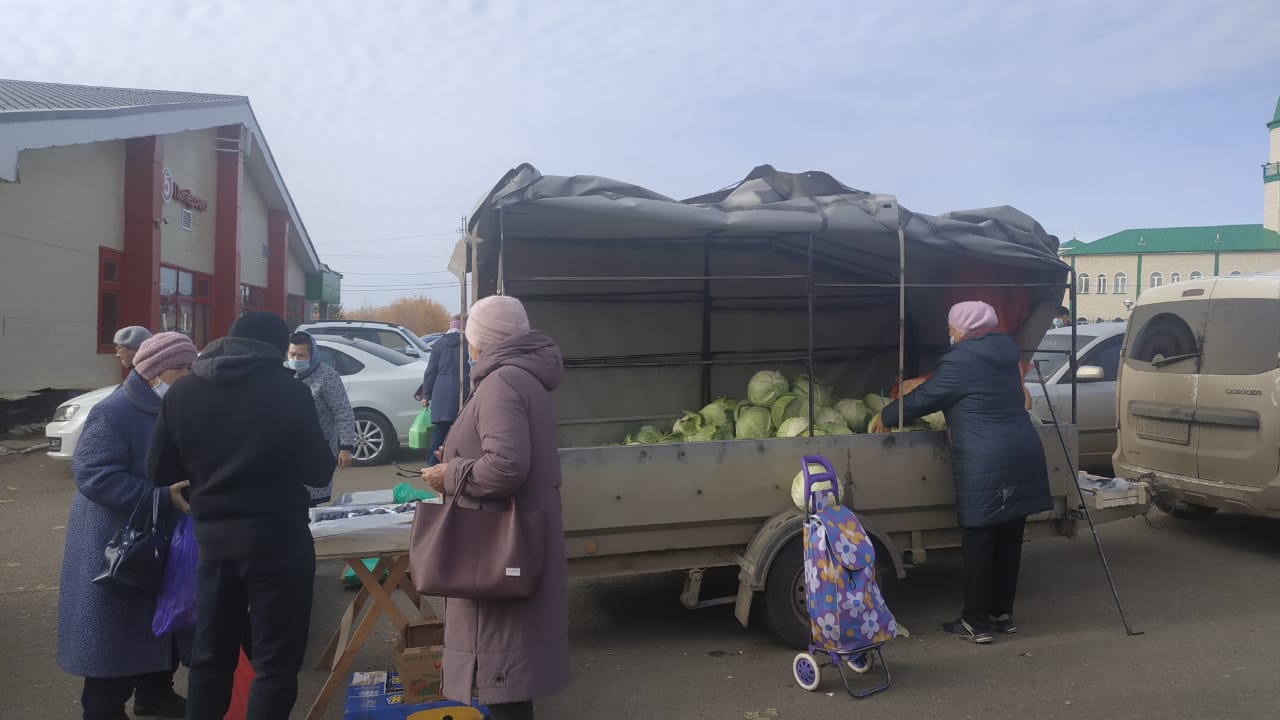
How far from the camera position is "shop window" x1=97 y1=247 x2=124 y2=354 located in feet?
52.0

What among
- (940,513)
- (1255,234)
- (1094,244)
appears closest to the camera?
(940,513)

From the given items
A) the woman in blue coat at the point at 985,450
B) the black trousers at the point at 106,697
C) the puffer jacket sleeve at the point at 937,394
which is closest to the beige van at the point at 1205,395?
the woman in blue coat at the point at 985,450

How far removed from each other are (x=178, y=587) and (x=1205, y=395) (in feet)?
23.9

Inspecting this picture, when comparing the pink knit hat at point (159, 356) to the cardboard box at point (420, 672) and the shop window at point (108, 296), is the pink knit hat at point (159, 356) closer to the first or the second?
the cardboard box at point (420, 672)

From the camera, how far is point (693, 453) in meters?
4.82

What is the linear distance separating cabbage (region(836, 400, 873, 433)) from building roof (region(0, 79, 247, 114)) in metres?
10.8

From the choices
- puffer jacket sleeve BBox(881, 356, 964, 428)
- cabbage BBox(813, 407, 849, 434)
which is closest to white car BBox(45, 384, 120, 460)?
cabbage BBox(813, 407, 849, 434)

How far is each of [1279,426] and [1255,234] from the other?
6296 cm

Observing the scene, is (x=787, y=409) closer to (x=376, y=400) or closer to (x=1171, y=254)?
(x=376, y=400)

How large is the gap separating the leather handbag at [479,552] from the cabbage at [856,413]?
10.5 ft

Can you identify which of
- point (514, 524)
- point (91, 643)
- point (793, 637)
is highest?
point (514, 524)

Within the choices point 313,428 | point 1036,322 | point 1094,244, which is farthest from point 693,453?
point 1094,244

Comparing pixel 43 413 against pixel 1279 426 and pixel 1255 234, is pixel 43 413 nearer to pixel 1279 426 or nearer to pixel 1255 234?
pixel 1279 426

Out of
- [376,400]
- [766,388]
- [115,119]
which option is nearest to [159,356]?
[766,388]
